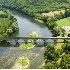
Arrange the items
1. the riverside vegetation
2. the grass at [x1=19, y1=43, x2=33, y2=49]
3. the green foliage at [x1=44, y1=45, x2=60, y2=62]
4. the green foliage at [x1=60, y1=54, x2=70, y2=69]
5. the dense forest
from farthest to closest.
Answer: the dense forest
the grass at [x1=19, y1=43, x2=33, y2=49]
the riverside vegetation
the green foliage at [x1=44, y1=45, x2=60, y2=62]
the green foliage at [x1=60, y1=54, x2=70, y2=69]

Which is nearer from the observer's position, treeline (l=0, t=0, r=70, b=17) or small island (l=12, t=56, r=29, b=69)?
small island (l=12, t=56, r=29, b=69)

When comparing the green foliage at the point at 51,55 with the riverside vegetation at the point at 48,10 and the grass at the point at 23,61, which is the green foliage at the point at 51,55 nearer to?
the riverside vegetation at the point at 48,10

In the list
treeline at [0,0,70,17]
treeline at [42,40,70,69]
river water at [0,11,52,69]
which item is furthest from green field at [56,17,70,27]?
treeline at [42,40,70,69]

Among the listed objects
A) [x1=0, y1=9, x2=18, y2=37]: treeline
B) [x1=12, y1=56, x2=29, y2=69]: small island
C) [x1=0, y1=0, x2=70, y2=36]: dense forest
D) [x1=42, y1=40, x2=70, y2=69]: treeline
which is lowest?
[x1=12, y1=56, x2=29, y2=69]: small island

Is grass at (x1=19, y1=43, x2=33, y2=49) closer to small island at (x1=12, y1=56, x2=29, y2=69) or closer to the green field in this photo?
small island at (x1=12, y1=56, x2=29, y2=69)

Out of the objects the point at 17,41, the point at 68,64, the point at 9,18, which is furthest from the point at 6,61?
the point at 9,18

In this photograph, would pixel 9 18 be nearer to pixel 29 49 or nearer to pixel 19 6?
pixel 19 6

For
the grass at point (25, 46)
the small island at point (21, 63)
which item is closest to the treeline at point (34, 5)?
the grass at point (25, 46)
